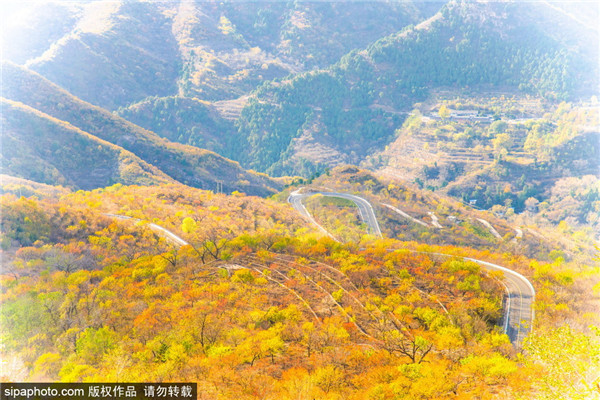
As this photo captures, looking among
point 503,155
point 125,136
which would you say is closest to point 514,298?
point 125,136

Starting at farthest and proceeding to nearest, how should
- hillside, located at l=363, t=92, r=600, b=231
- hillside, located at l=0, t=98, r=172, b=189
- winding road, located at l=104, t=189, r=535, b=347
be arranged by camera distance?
hillside, located at l=363, t=92, r=600, b=231 → hillside, located at l=0, t=98, r=172, b=189 → winding road, located at l=104, t=189, r=535, b=347

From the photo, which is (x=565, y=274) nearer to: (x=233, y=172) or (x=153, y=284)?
(x=153, y=284)

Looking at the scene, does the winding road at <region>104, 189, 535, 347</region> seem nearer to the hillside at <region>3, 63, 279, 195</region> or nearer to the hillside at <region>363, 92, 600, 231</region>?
the hillside at <region>3, 63, 279, 195</region>

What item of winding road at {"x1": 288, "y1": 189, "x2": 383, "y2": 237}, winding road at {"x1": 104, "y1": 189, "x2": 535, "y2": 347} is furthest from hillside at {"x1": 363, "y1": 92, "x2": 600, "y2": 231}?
winding road at {"x1": 104, "y1": 189, "x2": 535, "y2": 347}

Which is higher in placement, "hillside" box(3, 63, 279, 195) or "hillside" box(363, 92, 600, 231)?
"hillside" box(363, 92, 600, 231)

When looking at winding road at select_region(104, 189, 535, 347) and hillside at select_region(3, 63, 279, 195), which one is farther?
hillside at select_region(3, 63, 279, 195)

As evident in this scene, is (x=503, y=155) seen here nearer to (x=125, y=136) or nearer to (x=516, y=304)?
(x=125, y=136)

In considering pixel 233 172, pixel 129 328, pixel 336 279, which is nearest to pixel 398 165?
pixel 233 172

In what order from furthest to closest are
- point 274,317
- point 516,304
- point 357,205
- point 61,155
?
point 61,155 → point 357,205 → point 516,304 → point 274,317
